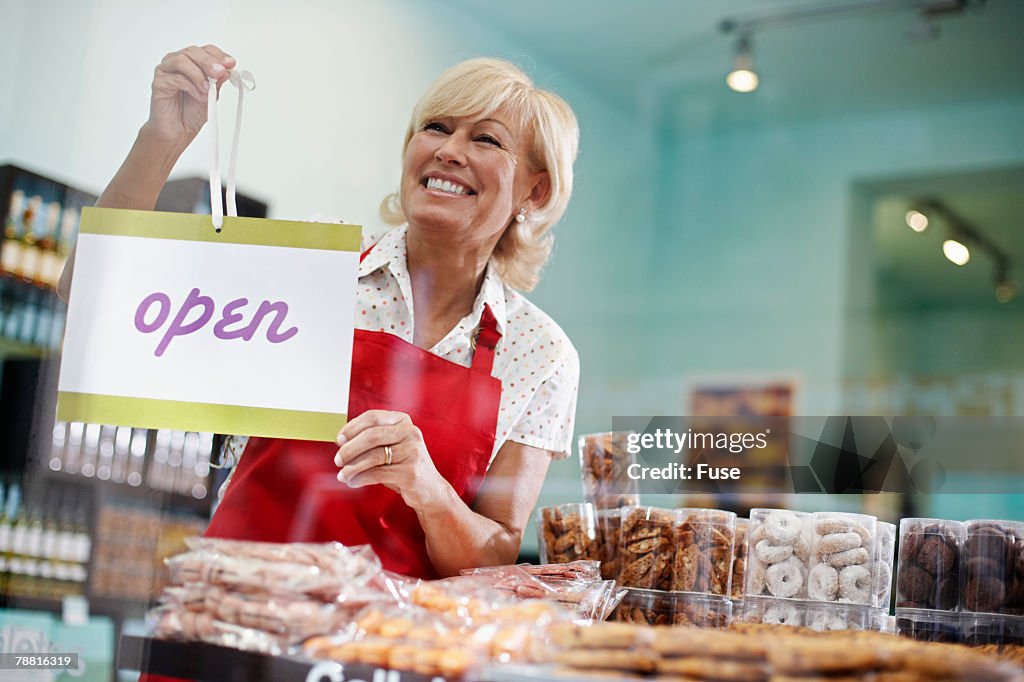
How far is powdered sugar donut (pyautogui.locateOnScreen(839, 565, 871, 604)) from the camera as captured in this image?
121 cm

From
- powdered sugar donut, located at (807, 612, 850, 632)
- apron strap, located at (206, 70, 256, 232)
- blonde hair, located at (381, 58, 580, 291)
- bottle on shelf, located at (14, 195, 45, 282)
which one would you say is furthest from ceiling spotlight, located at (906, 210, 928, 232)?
bottle on shelf, located at (14, 195, 45, 282)

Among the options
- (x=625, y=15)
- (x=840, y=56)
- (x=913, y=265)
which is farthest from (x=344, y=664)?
(x=913, y=265)

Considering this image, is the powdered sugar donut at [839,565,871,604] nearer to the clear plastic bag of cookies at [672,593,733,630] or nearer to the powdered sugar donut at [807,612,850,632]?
the powdered sugar donut at [807,612,850,632]

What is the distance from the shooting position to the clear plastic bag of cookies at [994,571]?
119 centimetres

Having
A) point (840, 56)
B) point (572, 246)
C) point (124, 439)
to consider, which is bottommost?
point (124, 439)

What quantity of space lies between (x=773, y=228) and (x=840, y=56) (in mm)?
778

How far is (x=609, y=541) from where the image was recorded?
→ 1.39m

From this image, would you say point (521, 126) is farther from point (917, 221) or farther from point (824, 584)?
point (917, 221)

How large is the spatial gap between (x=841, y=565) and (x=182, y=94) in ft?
3.31

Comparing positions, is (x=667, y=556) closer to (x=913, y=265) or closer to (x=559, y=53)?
(x=559, y=53)

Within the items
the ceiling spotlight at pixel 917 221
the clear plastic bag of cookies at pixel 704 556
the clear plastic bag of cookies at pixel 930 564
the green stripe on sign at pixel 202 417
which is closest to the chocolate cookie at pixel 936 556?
the clear plastic bag of cookies at pixel 930 564

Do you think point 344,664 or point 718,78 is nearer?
point 344,664

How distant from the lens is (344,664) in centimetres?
86

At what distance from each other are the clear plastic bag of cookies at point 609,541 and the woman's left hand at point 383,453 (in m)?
0.32
